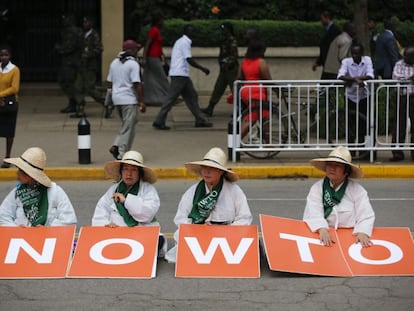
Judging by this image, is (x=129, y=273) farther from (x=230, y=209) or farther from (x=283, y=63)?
(x=283, y=63)

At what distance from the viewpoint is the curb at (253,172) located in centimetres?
1479

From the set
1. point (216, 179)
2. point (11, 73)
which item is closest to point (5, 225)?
point (216, 179)

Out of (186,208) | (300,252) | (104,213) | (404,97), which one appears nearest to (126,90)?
(404,97)

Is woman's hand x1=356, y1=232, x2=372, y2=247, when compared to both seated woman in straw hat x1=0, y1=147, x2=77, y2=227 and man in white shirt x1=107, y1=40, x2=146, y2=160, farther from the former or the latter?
man in white shirt x1=107, y1=40, x2=146, y2=160

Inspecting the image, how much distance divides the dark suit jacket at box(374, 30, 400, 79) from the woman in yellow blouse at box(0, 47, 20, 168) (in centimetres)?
651

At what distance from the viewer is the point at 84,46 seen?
65.7 feet

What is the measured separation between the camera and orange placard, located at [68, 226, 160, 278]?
29.2ft

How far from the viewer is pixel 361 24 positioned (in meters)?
18.8

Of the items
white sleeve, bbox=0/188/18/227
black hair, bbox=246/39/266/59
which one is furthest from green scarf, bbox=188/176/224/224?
black hair, bbox=246/39/266/59

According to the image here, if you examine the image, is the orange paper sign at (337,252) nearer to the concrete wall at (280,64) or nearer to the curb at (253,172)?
the curb at (253,172)

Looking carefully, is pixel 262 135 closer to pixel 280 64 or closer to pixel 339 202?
pixel 339 202

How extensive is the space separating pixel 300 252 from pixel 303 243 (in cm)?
14

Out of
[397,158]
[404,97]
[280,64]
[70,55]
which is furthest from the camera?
[280,64]

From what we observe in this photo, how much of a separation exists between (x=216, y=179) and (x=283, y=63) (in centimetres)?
1437
